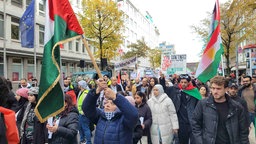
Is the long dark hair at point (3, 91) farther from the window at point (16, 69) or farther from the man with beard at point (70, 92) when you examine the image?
the window at point (16, 69)

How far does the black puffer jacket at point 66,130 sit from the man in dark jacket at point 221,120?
1.85 m

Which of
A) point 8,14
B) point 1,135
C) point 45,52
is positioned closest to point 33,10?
point 8,14

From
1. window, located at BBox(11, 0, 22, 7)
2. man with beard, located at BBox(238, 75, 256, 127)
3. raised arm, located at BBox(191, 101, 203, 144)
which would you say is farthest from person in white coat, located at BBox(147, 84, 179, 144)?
window, located at BBox(11, 0, 22, 7)

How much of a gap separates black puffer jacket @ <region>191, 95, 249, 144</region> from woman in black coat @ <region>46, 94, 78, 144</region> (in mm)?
1850

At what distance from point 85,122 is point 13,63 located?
699 inches

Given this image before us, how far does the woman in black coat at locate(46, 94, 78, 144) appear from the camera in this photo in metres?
4.20

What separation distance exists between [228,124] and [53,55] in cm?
249

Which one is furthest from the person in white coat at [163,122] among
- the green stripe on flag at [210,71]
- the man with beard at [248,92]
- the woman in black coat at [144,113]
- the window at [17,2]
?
the window at [17,2]

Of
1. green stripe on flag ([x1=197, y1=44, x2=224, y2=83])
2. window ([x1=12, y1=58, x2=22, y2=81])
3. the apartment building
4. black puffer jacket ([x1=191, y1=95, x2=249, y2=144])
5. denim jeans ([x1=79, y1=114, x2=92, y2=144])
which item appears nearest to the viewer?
black puffer jacket ([x1=191, y1=95, x2=249, y2=144])

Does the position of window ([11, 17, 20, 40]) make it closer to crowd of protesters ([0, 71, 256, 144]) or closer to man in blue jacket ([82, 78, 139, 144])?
crowd of protesters ([0, 71, 256, 144])

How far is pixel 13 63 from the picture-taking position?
2350 centimetres

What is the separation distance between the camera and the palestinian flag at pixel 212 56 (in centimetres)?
587

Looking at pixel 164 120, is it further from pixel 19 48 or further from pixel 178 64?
pixel 19 48

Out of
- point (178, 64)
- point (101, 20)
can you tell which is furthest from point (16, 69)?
point (178, 64)
